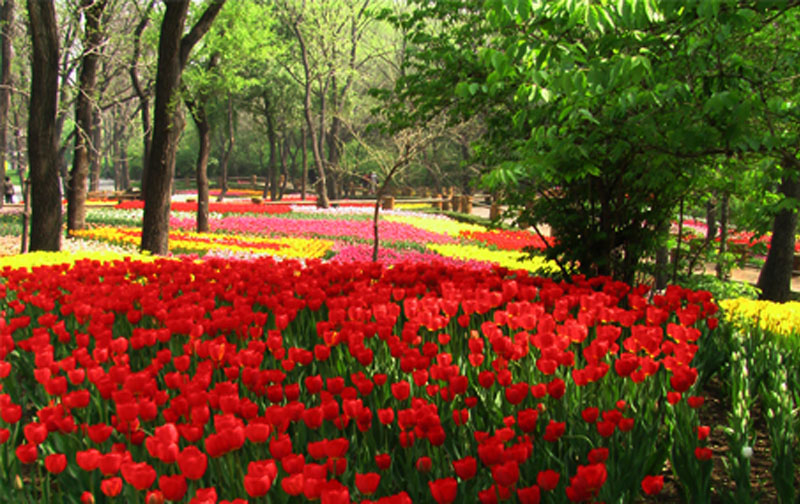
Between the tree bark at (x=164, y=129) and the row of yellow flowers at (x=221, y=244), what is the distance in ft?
4.64

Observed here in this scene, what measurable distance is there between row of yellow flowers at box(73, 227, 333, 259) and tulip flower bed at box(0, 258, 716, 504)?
898cm

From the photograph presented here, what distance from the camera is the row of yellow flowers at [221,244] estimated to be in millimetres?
13664

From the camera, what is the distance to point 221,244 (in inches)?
603

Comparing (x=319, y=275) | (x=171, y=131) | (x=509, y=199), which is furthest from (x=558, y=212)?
(x=171, y=131)

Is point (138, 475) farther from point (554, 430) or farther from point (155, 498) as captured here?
point (554, 430)

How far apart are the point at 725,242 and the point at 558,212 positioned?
18.6 feet

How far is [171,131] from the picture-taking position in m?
11.8

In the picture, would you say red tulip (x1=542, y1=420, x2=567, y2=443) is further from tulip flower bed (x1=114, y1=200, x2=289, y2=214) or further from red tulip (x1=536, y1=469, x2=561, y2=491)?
tulip flower bed (x1=114, y1=200, x2=289, y2=214)

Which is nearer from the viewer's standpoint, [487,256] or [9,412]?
[9,412]

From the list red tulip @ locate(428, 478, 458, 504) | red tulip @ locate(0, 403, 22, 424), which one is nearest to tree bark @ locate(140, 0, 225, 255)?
red tulip @ locate(0, 403, 22, 424)

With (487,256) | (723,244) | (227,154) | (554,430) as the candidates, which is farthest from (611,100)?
(227,154)

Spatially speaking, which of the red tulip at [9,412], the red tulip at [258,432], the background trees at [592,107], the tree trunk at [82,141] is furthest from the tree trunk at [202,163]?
the red tulip at [258,432]

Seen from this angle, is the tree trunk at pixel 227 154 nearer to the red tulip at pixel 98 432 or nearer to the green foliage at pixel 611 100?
the green foliage at pixel 611 100

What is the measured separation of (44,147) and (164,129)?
1893 millimetres
